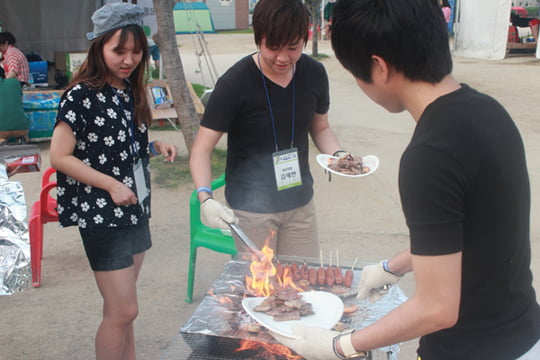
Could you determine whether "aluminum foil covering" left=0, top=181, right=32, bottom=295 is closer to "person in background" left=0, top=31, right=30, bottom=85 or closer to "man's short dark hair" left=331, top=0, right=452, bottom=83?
"man's short dark hair" left=331, top=0, right=452, bottom=83

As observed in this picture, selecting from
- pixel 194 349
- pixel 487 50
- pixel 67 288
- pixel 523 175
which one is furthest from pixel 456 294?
pixel 487 50

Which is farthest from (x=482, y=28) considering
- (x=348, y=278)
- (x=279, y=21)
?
(x=348, y=278)

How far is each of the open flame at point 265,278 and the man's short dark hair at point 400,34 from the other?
1.37m

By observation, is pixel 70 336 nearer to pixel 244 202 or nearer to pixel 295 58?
pixel 244 202

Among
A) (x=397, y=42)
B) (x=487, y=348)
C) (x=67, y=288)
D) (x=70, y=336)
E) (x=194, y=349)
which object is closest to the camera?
(x=397, y=42)

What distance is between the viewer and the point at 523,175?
4.01 ft

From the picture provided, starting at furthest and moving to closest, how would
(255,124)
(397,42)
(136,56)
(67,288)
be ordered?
1. (67,288)
2. (255,124)
3. (136,56)
4. (397,42)

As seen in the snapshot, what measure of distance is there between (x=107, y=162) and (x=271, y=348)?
3.70 feet

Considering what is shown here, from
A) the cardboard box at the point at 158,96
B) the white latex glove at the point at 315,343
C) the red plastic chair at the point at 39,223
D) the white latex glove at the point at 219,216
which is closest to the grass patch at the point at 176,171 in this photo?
the cardboard box at the point at 158,96

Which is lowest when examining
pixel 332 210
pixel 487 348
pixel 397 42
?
pixel 332 210

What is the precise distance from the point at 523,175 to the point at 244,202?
5.43 ft

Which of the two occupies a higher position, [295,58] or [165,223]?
[295,58]

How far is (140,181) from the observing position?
2.44 meters

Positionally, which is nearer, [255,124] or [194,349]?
[194,349]
